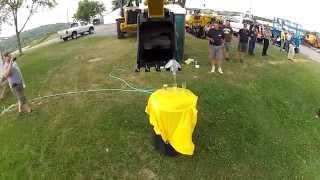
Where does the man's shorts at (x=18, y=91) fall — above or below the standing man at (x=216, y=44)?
below

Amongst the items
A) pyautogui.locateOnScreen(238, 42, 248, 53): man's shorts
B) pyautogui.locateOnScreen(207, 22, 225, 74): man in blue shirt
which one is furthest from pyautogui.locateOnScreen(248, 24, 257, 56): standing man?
pyautogui.locateOnScreen(207, 22, 225, 74): man in blue shirt

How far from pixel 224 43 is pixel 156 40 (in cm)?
587

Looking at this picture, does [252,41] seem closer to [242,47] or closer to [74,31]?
[242,47]

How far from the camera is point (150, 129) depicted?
13.0 m

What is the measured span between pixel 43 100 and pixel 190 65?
6.40 meters

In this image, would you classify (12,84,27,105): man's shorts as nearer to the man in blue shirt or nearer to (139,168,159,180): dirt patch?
(139,168,159,180): dirt patch

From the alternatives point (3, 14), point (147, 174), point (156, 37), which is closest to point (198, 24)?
point (3, 14)

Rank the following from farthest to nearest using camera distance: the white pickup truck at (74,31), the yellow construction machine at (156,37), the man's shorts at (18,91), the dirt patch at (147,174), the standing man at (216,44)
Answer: the white pickup truck at (74,31) → the standing man at (216,44) → the man's shorts at (18,91) → the yellow construction machine at (156,37) → the dirt patch at (147,174)

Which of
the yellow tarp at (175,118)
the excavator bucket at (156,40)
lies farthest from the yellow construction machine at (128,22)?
the yellow tarp at (175,118)

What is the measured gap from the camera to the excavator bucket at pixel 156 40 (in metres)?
13.1

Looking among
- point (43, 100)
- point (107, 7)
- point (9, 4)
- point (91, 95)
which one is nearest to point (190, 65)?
point (91, 95)

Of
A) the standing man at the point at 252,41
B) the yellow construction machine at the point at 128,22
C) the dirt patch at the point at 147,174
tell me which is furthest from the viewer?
the yellow construction machine at the point at 128,22

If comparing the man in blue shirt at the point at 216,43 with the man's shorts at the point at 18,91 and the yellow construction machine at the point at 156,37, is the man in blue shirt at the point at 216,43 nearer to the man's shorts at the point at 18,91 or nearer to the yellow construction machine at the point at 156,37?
the yellow construction machine at the point at 156,37

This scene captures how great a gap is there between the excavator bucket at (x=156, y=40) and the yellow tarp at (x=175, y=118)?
1.88m
